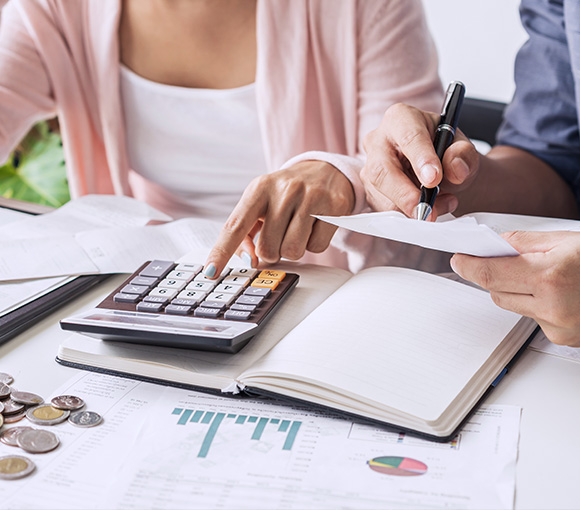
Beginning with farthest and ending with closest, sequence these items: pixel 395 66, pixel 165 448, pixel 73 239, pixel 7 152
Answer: pixel 7 152
pixel 395 66
pixel 73 239
pixel 165 448

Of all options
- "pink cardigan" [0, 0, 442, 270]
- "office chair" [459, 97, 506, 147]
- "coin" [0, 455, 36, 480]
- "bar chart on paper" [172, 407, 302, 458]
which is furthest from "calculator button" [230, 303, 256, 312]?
"office chair" [459, 97, 506, 147]

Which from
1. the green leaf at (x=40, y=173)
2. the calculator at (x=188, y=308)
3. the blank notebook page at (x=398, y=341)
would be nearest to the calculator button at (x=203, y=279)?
the calculator at (x=188, y=308)

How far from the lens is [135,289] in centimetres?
64

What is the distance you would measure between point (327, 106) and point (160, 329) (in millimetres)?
676

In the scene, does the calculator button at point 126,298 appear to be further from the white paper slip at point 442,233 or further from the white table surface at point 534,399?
the white paper slip at point 442,233

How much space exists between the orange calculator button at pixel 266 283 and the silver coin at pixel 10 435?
24 cm

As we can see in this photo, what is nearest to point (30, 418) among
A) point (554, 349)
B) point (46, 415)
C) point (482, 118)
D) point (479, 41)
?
point (46, 415)

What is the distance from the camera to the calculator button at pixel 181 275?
0.67 metres

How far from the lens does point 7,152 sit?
1.17m

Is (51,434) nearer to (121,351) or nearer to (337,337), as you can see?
(121,351)

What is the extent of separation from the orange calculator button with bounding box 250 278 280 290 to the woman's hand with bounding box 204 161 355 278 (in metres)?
0.05

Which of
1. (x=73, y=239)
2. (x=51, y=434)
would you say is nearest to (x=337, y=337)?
(x=51, y=434)

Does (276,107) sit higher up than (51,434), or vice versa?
(276,107)

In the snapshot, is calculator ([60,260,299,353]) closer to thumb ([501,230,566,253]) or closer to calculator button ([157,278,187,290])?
calculator button ([157,278,187,290])
